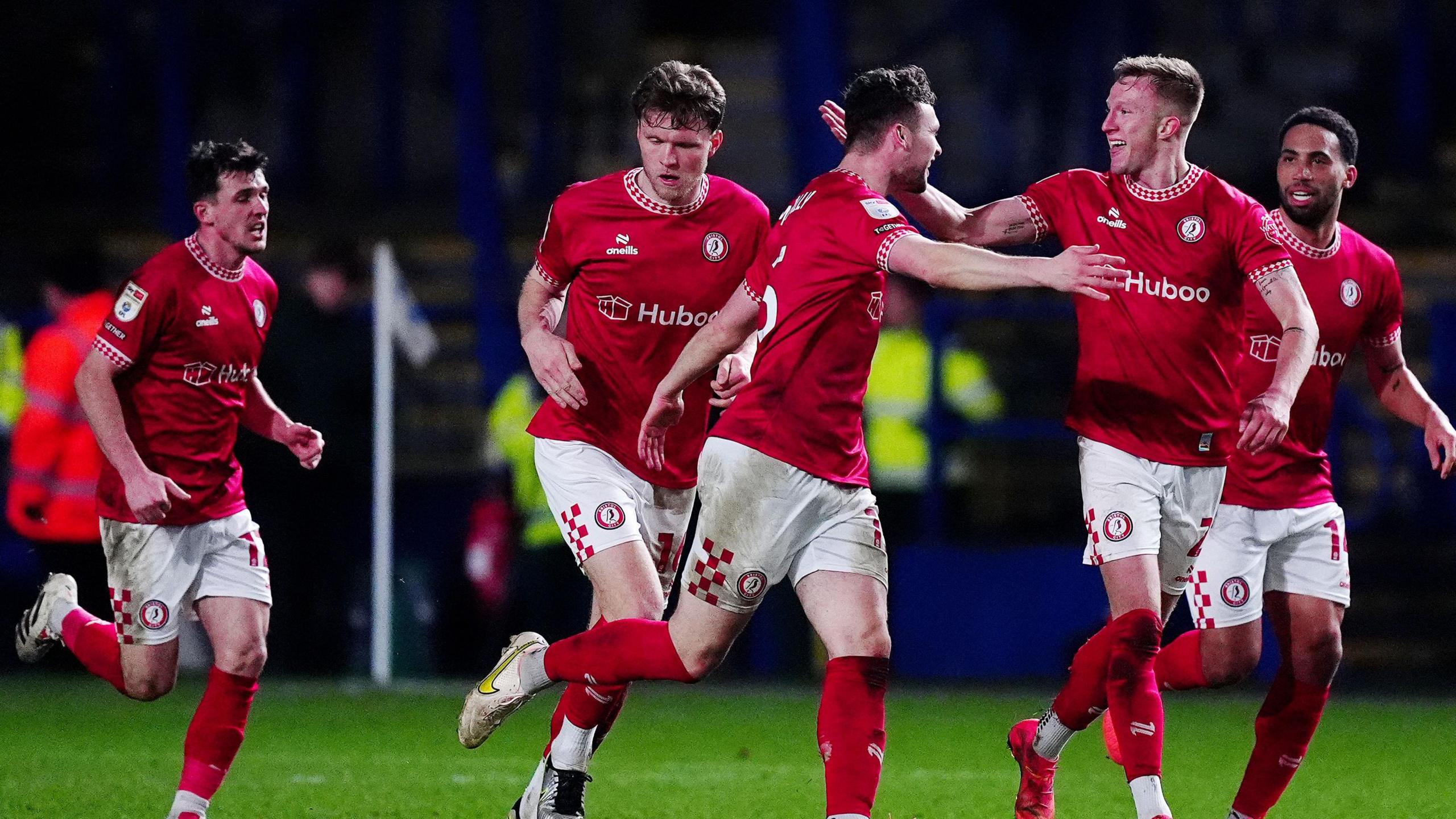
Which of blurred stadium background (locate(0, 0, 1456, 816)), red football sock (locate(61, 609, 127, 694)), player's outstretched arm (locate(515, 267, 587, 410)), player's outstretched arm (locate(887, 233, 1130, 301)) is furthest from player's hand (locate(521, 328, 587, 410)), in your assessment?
blurred stadium background (locate(0, 0, 1456, 816))

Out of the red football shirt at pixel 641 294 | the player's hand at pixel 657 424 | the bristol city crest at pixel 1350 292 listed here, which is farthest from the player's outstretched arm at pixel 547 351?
the bristol city crest at pixel 1350 292

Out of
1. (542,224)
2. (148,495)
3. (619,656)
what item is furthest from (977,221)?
(542,224)

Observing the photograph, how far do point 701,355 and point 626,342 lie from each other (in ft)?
1.98

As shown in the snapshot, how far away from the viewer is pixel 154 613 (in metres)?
6.02

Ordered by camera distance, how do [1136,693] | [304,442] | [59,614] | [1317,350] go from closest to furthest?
1. [1136,693]
2. [1317,350]
3. [304,442]
4. [59,614]

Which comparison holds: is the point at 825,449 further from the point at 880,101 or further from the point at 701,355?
the point at 880,101

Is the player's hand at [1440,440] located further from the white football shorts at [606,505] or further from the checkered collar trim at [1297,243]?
the white football shorts at [606,505]

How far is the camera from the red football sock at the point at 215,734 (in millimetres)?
5816

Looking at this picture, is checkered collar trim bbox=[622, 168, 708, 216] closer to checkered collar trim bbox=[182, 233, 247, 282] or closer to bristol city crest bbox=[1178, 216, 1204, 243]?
checkered collar trim bbox=[182, 233, 247, 282]

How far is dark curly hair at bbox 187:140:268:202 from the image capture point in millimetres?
6059

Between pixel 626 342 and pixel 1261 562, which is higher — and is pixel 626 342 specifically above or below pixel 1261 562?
above

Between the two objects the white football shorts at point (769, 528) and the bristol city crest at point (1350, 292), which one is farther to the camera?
the bristol city crest at point (1350, 292)

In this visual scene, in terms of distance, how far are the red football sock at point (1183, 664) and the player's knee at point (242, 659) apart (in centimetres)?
276

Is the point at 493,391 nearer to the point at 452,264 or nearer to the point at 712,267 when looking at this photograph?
the point at 452,264
